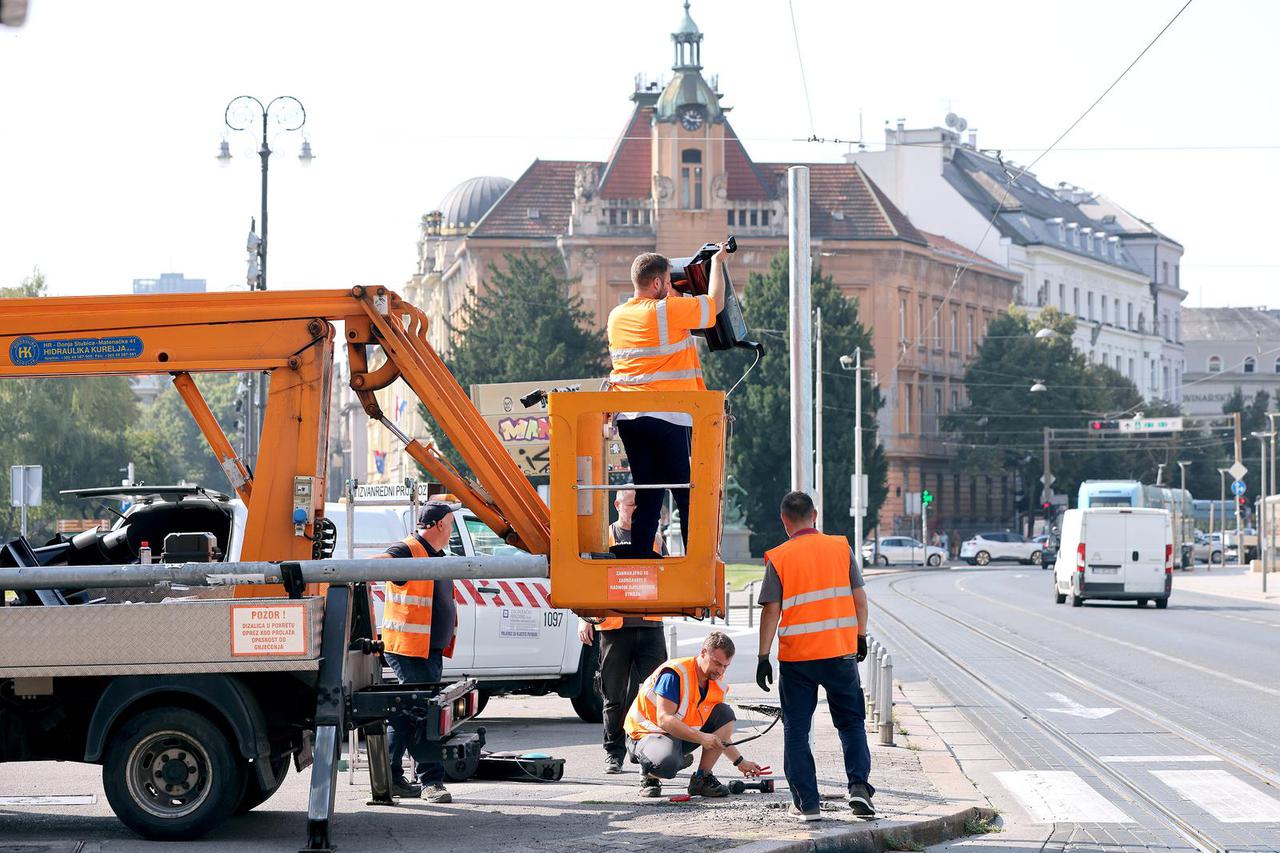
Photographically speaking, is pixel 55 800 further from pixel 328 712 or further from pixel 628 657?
pixel 628 657

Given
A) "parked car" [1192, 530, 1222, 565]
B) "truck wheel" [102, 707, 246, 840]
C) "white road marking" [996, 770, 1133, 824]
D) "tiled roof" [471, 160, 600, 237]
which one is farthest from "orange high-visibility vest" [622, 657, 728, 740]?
"parked car" [1192, 530, 1222, 565]

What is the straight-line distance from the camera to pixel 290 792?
1132 centimetres

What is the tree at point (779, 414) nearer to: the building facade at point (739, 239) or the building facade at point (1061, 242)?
the building facade at point (739, 239)

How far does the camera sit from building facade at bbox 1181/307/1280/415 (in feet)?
471

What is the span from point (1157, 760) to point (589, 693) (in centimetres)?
487

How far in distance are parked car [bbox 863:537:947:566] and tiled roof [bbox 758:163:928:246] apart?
1555 cm

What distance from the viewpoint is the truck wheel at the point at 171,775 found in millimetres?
9148

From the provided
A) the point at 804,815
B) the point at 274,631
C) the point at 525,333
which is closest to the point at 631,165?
the point at 525,333

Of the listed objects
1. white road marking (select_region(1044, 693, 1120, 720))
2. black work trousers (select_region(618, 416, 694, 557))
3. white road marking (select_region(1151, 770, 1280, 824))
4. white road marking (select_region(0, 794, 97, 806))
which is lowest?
white road marking (select_region(1044, 693, 1120, 720))

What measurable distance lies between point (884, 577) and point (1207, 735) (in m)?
46.4

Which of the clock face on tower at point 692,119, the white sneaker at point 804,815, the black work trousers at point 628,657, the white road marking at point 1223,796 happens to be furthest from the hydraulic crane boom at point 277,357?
the clock face on tower at point 692,119

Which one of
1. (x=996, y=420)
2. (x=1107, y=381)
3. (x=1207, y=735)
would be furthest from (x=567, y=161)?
(x=1207, y=735)

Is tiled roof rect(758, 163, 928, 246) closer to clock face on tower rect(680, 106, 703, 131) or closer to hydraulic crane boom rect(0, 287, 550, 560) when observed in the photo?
clock face on tower rect(680, 106, 703, 131)

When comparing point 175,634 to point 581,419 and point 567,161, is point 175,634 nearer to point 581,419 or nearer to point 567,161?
point 581,419
